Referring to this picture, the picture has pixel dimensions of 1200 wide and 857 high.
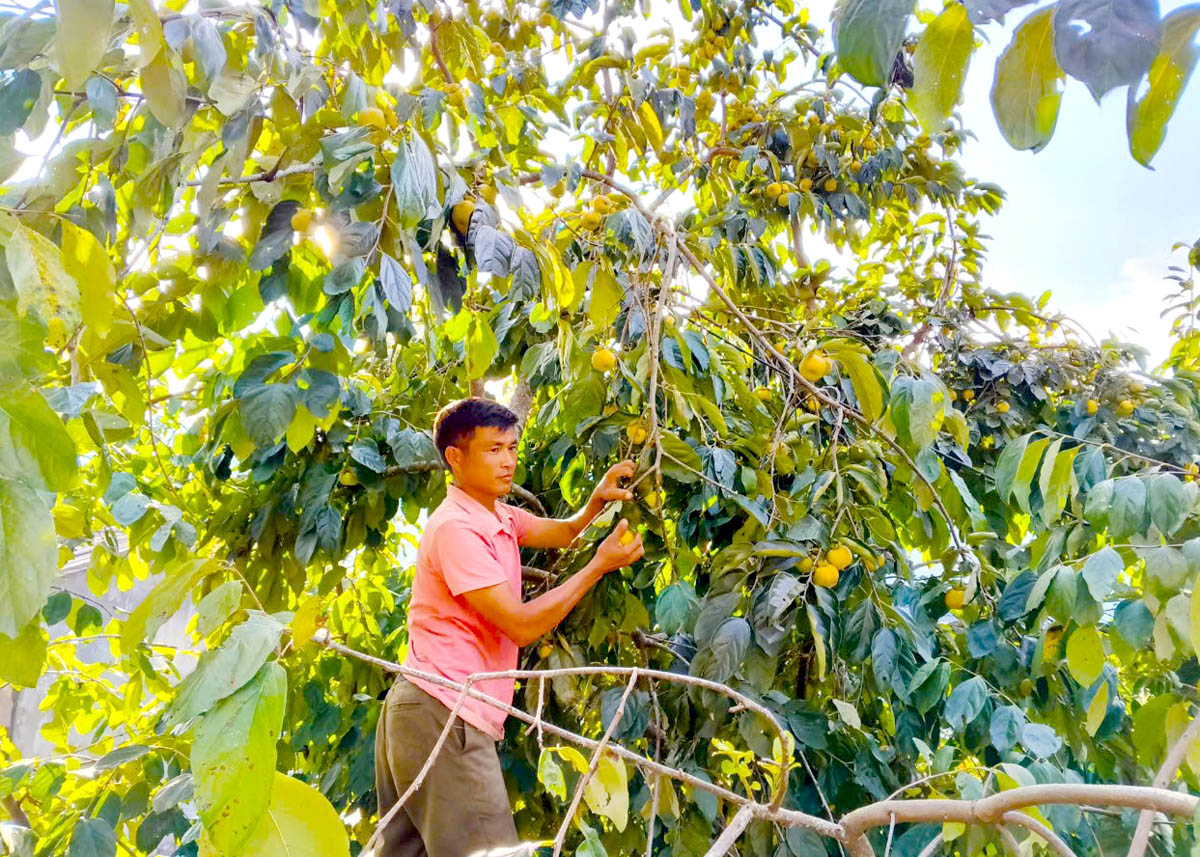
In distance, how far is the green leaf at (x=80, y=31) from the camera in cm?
59

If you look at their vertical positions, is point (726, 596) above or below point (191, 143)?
below

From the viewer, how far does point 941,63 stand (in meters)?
0.56

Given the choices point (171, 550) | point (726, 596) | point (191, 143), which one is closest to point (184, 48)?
point (191, 143)

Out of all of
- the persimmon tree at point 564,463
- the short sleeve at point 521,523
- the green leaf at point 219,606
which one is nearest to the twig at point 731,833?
the persimmon tree at point 564,463

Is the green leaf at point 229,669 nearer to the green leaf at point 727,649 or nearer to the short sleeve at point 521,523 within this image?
the green leaf at point 727,649

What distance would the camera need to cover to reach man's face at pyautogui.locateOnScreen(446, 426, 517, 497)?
75.8 inches

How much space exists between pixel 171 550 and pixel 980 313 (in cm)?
323

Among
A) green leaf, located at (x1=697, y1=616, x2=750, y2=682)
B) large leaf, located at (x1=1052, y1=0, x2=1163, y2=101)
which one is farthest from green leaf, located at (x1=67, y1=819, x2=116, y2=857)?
large leaf, located at (x1=1052, y1=0, x2=1163, y2=101)

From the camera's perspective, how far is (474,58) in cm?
186

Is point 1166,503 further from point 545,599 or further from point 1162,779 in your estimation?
point 545,599

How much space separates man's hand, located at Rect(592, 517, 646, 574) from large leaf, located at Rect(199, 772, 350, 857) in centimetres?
111

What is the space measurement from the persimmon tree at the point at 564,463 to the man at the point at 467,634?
126mm

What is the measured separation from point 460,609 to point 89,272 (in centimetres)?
110

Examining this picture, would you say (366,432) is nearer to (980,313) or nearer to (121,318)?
(121,318)
